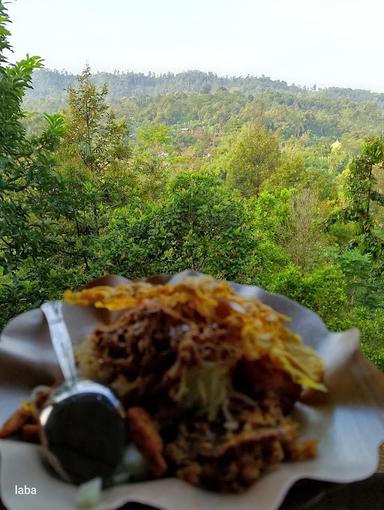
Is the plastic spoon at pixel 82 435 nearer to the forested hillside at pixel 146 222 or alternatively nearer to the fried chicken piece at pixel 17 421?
the fried chicken piece at pixel 17 421

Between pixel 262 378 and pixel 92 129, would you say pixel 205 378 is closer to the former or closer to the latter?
pixel 262 378

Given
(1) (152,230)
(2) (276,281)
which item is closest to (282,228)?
(2) (276,281)

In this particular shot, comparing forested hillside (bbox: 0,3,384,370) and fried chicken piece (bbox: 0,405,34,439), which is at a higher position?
fried chicken piece (bbox: 0,405,34,439)

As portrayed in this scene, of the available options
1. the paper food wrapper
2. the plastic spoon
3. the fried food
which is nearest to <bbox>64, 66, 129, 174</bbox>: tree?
the paper food wrapper

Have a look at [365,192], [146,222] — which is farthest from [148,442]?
[365,192]

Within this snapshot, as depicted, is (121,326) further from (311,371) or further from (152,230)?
(152,230)

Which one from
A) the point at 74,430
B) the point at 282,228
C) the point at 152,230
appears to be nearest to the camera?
the point at 74,430

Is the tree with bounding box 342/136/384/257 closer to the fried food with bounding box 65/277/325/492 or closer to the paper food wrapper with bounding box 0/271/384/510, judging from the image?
the paper food wrapper with bounding box 0/271/384/510
